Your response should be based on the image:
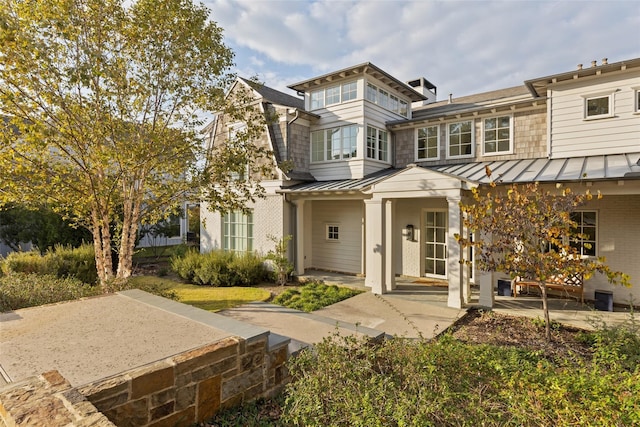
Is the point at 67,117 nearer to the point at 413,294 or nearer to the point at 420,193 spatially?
the point at 420,193

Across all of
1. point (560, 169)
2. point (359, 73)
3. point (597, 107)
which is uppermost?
point (359, 73)

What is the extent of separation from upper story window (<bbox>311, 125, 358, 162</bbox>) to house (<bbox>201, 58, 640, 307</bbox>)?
0.04 m

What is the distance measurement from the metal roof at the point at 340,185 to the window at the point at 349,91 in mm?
2866

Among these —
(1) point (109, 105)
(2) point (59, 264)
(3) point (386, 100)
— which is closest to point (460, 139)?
(3) point (386, 100)

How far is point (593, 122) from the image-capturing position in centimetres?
917

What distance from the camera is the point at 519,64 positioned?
43.6 feet

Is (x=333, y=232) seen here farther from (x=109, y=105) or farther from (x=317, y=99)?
(x=109, y=105)

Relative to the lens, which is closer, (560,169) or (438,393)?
(438,393)

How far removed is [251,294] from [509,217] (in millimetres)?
6788

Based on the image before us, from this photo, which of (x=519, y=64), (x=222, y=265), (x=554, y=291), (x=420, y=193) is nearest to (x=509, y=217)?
(x=420, y=193)

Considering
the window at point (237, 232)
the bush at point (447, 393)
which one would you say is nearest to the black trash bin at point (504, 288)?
the bush at point (447, 393)

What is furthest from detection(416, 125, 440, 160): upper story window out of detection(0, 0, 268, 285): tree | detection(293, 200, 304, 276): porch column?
detection(0, 0, 268, 285): tree

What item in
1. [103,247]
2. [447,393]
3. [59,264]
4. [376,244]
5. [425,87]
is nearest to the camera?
[447,393]

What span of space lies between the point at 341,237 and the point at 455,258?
5.38 meters
